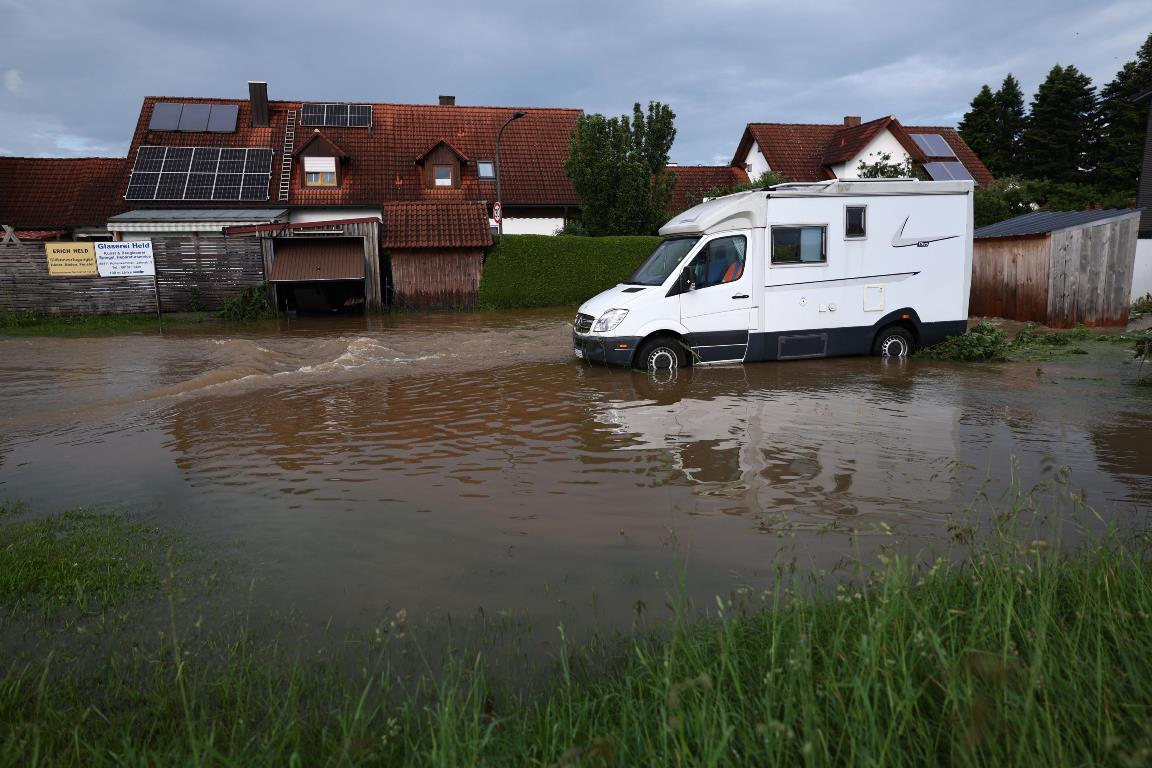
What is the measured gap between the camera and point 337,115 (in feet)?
120

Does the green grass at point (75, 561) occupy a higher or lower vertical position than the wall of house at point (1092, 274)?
lower

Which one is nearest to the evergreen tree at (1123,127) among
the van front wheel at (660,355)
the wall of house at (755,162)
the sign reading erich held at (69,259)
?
the wall of house at (755,162)

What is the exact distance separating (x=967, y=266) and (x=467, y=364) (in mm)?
8605

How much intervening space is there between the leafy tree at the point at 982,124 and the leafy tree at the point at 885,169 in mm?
23589

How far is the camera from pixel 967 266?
13031mm

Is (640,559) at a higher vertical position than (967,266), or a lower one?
lower

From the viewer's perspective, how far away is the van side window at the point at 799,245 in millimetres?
12297

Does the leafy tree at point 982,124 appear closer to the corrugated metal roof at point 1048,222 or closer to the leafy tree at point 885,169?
the leafy tree at point 885,169

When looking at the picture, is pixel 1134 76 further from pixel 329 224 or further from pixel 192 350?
pixel 192 350

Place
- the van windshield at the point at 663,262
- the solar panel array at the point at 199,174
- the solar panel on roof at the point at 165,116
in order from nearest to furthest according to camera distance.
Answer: the van windshield at the point at 663,262, the solar panel array at the point at 199,174, the solar panel on roof at the point at 165,116

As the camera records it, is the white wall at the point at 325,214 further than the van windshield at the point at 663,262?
Yes

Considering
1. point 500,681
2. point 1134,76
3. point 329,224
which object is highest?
point 1134,76

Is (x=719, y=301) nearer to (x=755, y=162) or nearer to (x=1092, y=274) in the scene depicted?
(x=1092, y=274)

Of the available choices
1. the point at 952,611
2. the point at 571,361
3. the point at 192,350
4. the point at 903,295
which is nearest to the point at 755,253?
the point at 903,295
